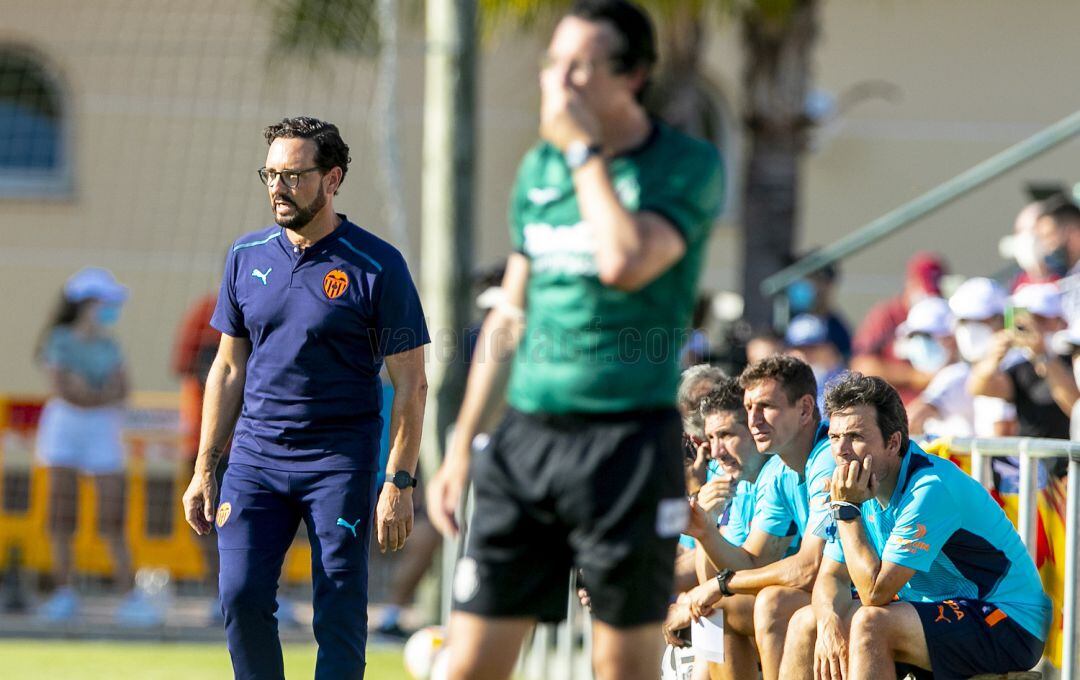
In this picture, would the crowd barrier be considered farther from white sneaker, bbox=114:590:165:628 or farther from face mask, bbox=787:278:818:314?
face mask, bbox=787:278:818:314

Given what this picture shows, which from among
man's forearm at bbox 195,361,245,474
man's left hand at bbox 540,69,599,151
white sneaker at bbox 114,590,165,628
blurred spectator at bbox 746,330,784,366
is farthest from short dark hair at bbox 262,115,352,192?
white sneaker at bbox 114,590,165,628

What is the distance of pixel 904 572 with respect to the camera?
4973 mm

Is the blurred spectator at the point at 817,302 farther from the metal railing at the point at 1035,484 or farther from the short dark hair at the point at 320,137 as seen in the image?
the short dark hair at the point at 320,137

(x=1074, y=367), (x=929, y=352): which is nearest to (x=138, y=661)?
(x=929, y=352)

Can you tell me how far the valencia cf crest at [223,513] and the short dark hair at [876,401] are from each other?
1908mm

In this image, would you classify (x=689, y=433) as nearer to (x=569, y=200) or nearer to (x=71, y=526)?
(x=569, y=200)

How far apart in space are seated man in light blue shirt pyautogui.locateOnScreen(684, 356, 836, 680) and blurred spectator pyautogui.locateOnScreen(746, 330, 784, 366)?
3.56 meters

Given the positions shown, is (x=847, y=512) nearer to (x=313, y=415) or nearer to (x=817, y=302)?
(x=313, y=415)

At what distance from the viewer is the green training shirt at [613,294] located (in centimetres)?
378

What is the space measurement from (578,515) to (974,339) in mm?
4450

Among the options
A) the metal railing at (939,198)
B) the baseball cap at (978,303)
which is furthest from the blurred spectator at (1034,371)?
the metal railing at (939,198)

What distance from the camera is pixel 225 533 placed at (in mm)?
5262

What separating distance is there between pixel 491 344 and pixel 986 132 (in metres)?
13.5

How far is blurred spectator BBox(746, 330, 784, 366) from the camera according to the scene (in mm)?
9242
